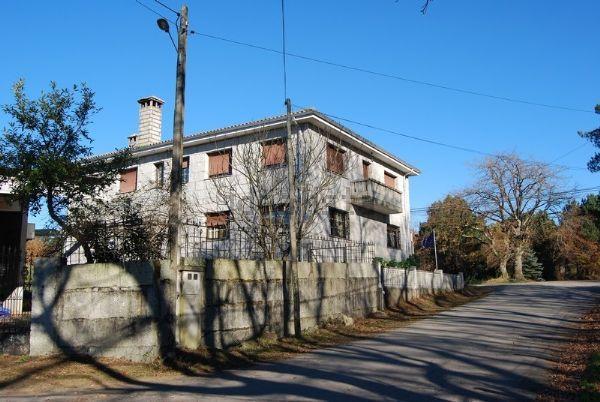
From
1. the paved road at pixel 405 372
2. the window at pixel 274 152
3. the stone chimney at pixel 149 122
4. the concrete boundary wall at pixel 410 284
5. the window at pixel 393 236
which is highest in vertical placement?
the stone chimney at pixel 149 122

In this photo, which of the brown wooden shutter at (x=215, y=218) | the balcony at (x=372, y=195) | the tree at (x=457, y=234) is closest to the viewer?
the brown wooden shutter at (x=215, y=218)

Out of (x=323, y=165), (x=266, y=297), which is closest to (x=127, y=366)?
(x=266, y=297)

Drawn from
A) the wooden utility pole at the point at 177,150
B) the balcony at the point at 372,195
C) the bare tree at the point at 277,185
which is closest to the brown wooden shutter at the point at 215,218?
the bare tree at the point at 277,185

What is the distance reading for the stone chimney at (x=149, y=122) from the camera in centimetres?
2767

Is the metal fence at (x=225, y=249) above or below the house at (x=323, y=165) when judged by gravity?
below

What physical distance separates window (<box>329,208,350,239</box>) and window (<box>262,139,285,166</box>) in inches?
153

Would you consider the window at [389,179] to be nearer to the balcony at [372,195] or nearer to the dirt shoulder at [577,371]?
the balcony at [372,195]

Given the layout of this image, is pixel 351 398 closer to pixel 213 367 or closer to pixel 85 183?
pixel 213 367

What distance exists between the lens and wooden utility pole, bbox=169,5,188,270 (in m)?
10.2

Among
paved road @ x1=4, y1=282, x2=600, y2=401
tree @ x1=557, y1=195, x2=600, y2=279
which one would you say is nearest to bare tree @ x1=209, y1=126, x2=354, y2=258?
paved road @ x1=4, y1=282, x2=600, y2=401

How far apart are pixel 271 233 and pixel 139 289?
6874 mm

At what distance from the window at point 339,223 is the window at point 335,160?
1855 millimetres

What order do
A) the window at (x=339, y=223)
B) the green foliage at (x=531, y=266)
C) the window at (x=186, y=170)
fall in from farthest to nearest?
the green foliage at (x=531, y=266)
the window at (x=186, y=170)
the window at (x=339, y=223)

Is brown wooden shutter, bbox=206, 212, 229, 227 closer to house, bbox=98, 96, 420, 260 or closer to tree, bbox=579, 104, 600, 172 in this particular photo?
house, bbox=98, 96, 420, 260
